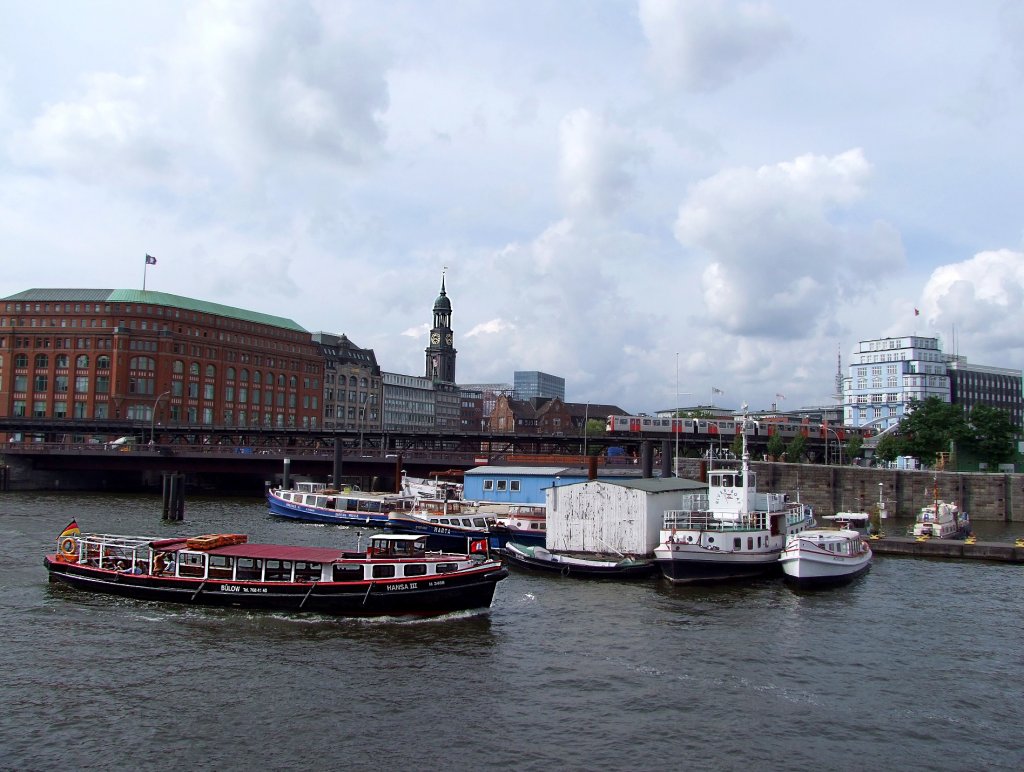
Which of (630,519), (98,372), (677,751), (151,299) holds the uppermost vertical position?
(151,299)

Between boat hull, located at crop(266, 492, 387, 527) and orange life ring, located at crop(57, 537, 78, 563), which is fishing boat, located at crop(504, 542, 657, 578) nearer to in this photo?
orange life ring, located at crop(57, 537, 78, 563)

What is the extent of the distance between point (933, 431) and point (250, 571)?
111522mm

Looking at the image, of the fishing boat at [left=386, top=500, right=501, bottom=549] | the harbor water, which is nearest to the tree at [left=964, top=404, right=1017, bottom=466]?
the harbor water

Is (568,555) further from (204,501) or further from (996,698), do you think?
(204,501)

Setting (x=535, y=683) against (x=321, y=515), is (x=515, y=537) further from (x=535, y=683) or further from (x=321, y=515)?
(x=535, y=683)

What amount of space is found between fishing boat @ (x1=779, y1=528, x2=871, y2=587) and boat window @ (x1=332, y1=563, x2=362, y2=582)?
86.0ft

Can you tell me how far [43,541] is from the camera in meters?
64.6

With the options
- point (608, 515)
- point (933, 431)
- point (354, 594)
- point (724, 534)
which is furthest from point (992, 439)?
point (354, 594)

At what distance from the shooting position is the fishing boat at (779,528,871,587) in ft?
167

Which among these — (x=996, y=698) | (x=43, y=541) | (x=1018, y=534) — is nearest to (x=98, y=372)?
(x=43, y=541)

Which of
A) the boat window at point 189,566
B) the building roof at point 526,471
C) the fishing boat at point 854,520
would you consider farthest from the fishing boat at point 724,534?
the boat window at point 189,566

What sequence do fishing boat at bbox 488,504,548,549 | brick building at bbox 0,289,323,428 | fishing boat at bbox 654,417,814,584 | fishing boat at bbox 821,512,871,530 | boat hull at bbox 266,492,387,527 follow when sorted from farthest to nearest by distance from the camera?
1. brick building at bbox 0,289,323,428
2. boat hull at bbox 266,492,387,527
3. fishing boat at bbox 821,512,871,530
4. fishing boat at bbox 488,504,548,549
5. fishing boat at bbox 654,417,814,584

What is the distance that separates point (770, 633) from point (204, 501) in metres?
88.4

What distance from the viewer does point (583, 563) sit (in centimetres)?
5188
